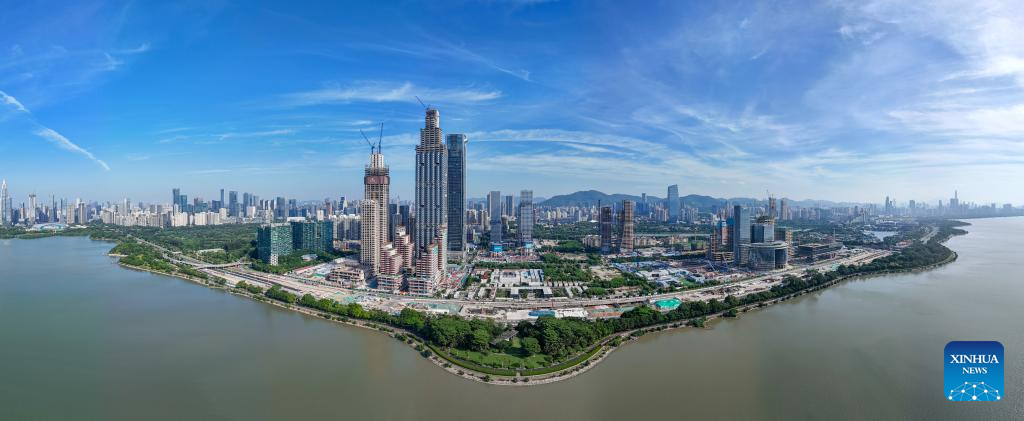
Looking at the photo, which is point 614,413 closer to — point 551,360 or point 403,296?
point 551,360

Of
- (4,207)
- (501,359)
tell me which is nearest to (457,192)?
(501,359)

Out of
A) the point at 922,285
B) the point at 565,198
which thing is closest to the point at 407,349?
the point at 922,285

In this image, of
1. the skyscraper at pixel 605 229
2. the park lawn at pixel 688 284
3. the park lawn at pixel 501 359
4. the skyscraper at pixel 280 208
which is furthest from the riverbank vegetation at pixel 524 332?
the skyscraper at pixel 280 208

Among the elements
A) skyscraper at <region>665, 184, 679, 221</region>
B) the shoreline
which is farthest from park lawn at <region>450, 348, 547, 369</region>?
skyscraper at <region>665, 184, 679, 221</region>

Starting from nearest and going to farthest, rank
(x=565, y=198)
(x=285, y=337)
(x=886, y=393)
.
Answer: (x=886, y=393) < (x=285, y=337) < (x=565, y=198)

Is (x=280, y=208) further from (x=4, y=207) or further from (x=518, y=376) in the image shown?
(x=518, y=376)

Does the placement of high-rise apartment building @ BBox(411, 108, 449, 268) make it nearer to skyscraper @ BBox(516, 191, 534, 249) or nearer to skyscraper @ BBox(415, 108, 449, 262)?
skyscraper @ BBox(415, 108, 449, 262)
